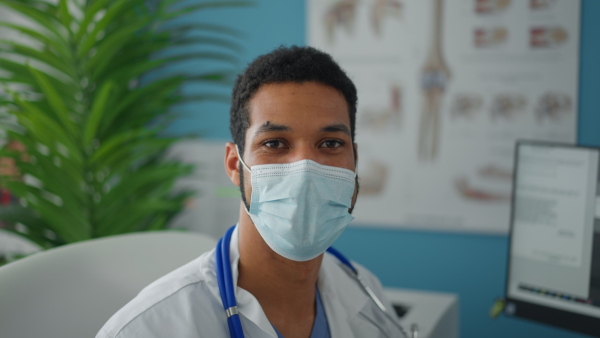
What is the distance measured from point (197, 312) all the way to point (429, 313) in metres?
0.93

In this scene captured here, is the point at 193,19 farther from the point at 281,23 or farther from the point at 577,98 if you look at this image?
the point at 577,98

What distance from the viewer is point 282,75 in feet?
3.78

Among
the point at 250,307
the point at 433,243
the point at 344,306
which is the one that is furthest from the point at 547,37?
the point at 250,307

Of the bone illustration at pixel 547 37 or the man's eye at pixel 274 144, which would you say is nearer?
the man's eye at pixel 274 144

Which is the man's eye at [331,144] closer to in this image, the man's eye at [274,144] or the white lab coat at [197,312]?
the man's eye at [274,144]

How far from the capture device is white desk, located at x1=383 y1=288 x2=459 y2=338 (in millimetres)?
1692

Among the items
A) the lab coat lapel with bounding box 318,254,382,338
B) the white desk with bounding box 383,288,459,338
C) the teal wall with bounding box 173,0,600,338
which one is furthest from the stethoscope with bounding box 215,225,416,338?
the teal wall with bounding box 173,0,600,338

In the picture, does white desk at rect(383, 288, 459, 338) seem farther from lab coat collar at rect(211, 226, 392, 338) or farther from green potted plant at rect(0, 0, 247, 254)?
green potted plant at rect(0, 0, 247, 254)

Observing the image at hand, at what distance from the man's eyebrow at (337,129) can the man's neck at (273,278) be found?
243 millimetres

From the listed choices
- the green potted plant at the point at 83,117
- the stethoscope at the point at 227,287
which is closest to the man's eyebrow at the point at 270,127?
the stethoscope at the point at 227,287

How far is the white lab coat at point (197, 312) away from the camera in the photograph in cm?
106

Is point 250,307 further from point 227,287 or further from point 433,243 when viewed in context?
point 433,243

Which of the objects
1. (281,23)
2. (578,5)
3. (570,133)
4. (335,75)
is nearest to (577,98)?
(570,133)

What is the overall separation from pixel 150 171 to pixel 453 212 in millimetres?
1333
